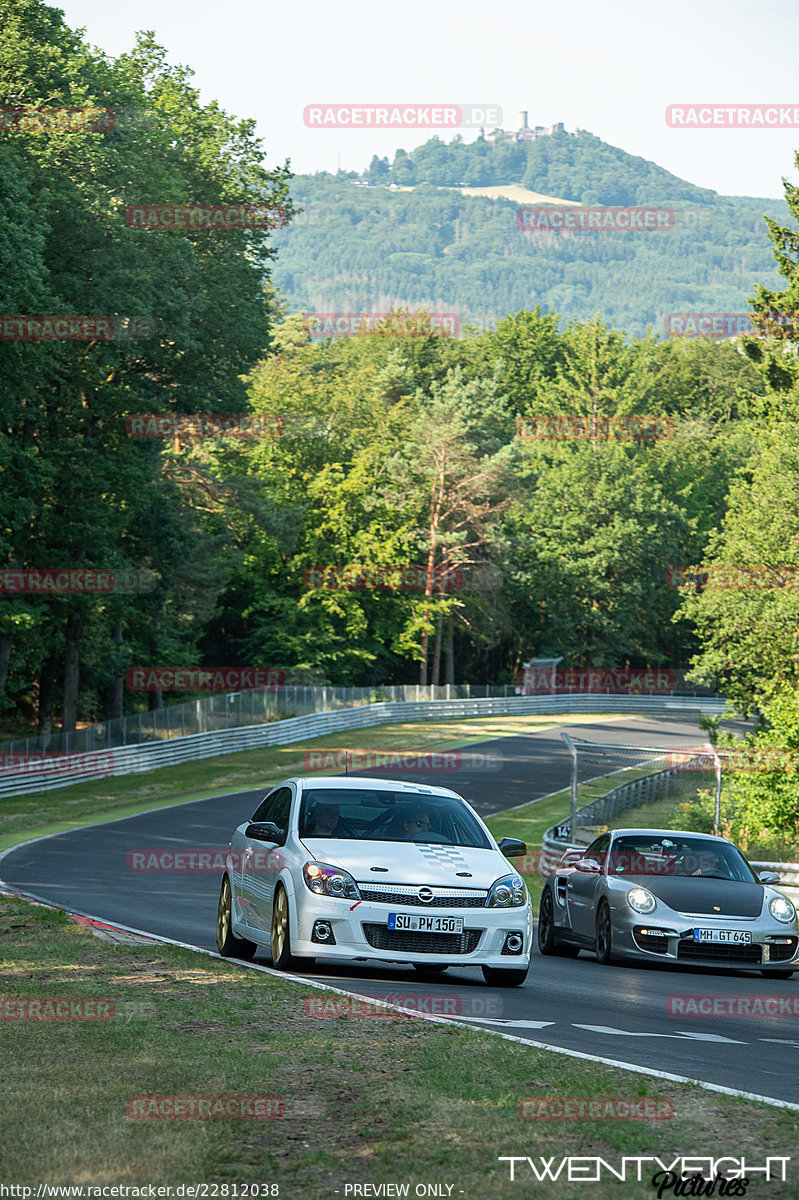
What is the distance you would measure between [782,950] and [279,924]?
569 centimetres

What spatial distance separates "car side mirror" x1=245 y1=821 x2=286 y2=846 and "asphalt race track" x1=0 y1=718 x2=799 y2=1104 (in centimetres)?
110

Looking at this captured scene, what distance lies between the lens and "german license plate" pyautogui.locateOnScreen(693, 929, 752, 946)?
48.9 ft

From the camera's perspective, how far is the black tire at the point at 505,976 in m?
12.0

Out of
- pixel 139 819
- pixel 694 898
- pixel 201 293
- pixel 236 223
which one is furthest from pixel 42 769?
pixel 694 898

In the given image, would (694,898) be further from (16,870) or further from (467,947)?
(16,870)

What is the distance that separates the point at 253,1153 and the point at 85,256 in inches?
1422

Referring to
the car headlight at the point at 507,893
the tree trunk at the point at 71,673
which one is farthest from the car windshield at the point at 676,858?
the tree trunk at the point at 71,673

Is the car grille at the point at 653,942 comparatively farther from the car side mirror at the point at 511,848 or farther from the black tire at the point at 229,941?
the black tire at the point at 229,941

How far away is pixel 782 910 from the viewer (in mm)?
15266

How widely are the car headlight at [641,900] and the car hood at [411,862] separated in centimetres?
340

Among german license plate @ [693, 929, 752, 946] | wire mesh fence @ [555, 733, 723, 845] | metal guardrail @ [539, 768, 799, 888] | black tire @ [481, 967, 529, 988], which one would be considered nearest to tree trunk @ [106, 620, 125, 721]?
wire mesh fence @ [555, 733, 723, 845]
